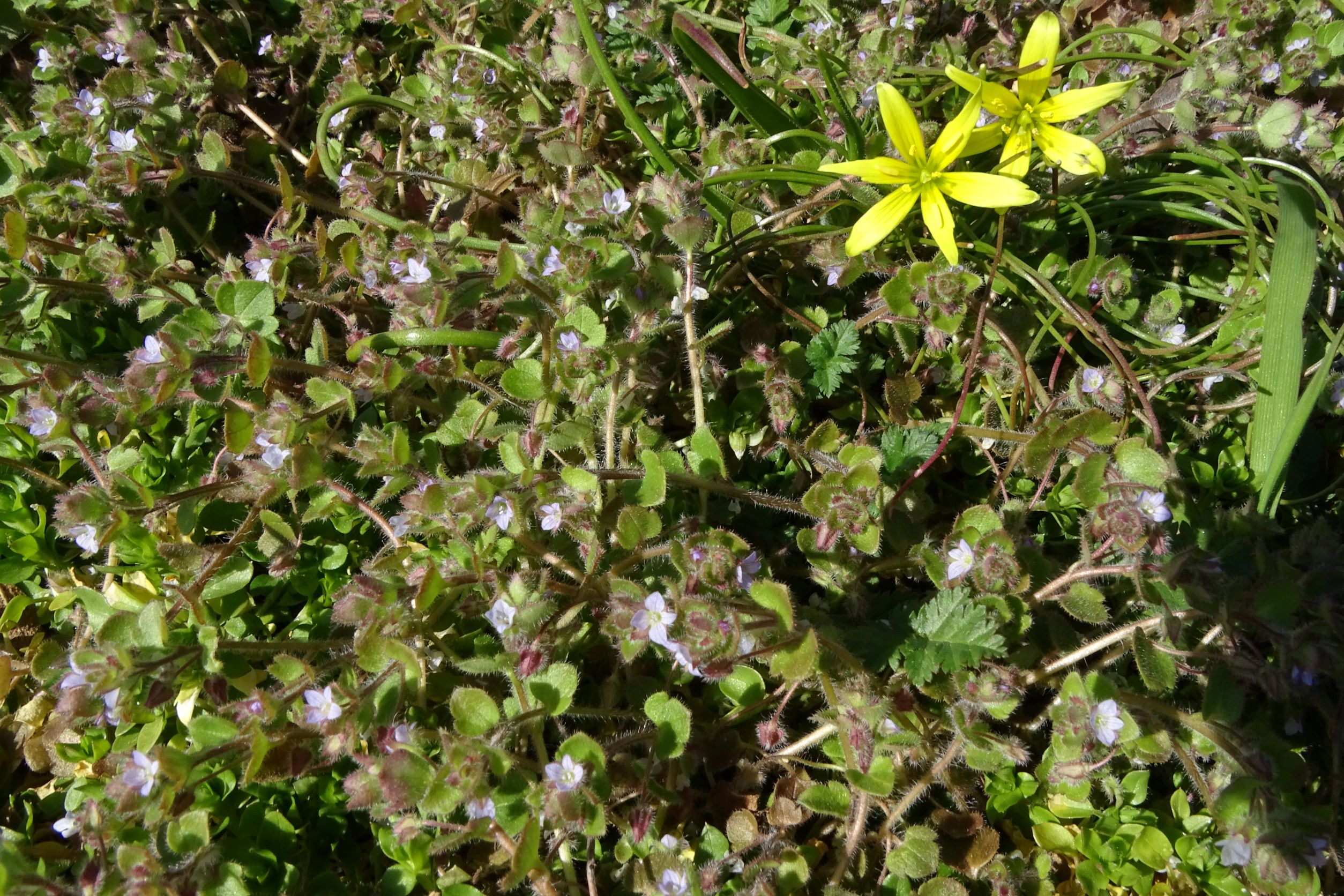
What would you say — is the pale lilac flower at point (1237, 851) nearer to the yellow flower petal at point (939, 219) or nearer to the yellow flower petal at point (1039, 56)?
the yellow flower petal at point (939, 219)

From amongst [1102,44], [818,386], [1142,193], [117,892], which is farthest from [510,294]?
[1102,44]

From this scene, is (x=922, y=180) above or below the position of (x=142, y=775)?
above

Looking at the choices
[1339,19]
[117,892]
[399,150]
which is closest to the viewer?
[117,892]

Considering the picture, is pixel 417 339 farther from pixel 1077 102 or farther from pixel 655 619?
pixel 1077 102

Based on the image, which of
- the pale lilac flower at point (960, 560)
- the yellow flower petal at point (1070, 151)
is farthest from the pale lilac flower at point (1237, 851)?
the yellow flower petal at point (1070, 151)

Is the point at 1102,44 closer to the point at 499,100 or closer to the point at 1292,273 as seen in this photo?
the point at 1292,273

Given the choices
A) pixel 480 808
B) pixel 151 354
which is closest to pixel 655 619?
pixel 480 808
